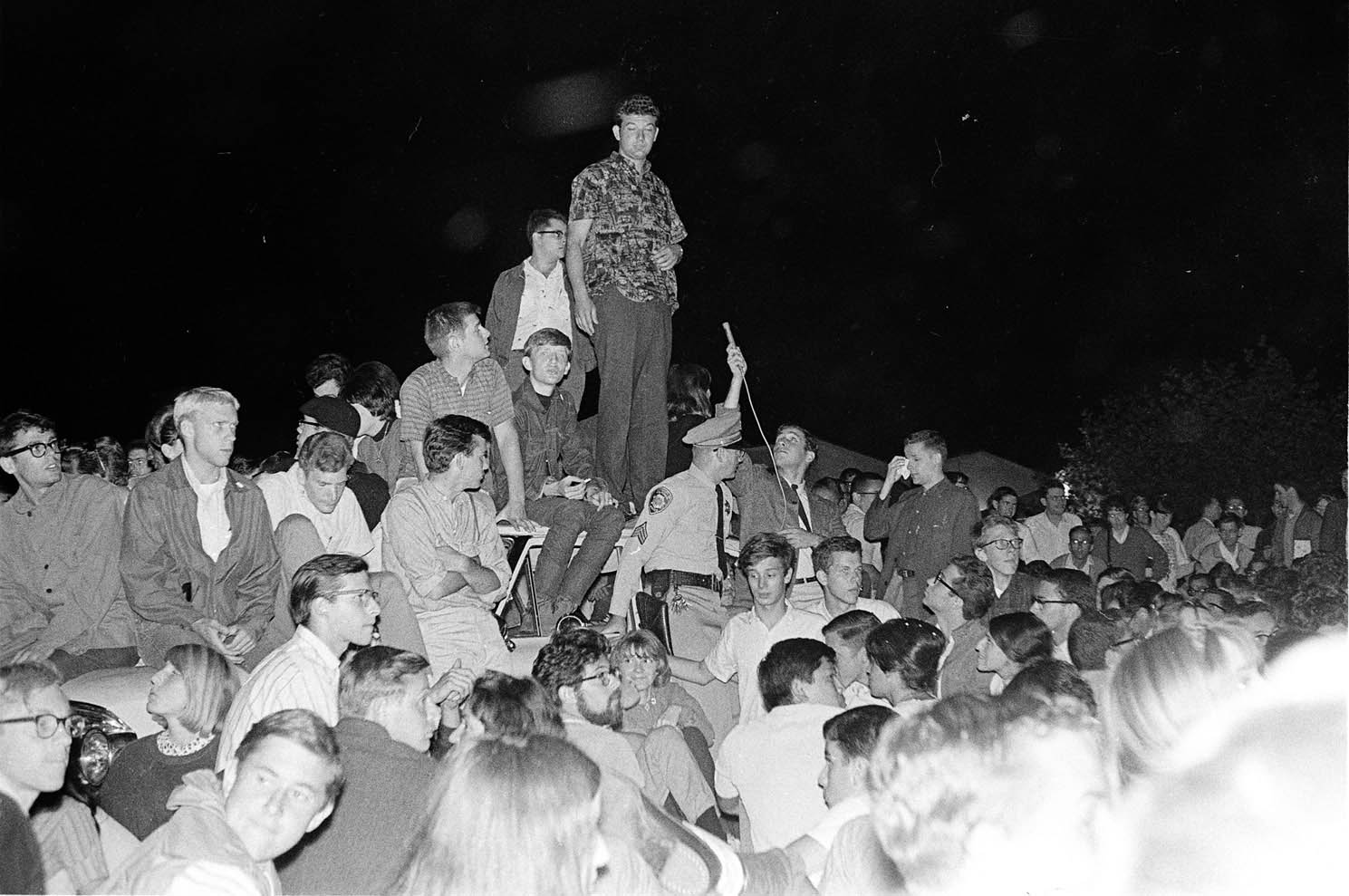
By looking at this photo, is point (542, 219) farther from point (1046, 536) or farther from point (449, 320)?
point (1046, 536)

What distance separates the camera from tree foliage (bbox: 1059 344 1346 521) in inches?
851

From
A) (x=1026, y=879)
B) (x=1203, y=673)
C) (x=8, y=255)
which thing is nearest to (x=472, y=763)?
(x=1026, y=879)

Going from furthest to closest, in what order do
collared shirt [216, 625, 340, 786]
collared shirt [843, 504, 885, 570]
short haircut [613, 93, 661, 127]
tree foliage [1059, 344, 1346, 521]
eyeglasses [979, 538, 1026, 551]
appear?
tree foliage [1059, 344, 1346, 521]
collared shirt [843, 504, 885, 570]
short haircut [613, 93, 661, 127]
eyeglasses [979, 538, 1026, 551]
collared shirt [216, 625, 340, 786]

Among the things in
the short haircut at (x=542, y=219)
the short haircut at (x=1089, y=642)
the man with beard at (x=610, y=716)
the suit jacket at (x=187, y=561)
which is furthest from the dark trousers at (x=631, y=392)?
the man with beard at (x=610, y=716)

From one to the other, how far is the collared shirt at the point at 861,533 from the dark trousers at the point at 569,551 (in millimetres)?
2586

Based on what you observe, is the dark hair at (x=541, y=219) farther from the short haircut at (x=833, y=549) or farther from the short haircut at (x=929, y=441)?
the short haircut at (x=833, y=549)

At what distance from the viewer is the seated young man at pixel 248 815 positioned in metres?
2.52

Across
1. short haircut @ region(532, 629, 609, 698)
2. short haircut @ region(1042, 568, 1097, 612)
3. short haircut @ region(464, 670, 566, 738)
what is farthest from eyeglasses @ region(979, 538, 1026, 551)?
short haircut @ region(464, 670, 566, 738)

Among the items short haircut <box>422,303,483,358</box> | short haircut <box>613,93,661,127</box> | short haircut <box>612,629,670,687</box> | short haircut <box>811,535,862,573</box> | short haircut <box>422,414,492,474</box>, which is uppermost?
short haircut <box>613,93,661,127</box>

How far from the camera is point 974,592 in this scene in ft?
18.5

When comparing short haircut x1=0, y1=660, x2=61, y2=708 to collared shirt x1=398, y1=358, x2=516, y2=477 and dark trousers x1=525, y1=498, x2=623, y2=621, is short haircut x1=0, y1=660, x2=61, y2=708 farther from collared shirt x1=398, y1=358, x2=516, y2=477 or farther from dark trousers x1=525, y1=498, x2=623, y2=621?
dark trousers x1=525, y1=498, x2=623, y2=621

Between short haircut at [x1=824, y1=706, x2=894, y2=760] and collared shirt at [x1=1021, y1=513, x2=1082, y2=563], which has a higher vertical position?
collared shirt at [x1=1021, y1=513, x2=1082, y2=563]

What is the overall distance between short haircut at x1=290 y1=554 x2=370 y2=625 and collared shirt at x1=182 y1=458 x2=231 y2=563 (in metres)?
0.95

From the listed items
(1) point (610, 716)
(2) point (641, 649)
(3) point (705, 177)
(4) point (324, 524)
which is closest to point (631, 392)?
(4) point (324, 524)
